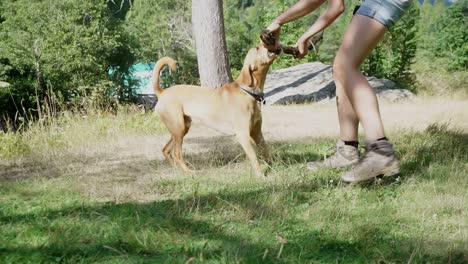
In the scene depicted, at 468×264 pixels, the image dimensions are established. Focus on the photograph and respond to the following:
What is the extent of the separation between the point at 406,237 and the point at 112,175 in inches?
101

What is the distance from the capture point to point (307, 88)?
13844 millimetres

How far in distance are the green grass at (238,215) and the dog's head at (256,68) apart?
76 centimetres

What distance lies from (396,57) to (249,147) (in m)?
23.2

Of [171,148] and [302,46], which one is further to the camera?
[171,148]

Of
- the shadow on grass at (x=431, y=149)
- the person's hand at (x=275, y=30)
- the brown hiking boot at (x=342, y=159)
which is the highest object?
the person's hand at (x=275, y=30)

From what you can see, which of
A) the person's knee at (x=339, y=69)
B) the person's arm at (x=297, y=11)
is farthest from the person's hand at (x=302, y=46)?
the person's knee at (x=339, y=69)

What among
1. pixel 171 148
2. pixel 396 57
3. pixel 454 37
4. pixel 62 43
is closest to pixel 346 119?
A: pixel 171 148

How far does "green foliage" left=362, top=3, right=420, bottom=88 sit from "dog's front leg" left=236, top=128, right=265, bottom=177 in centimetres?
1911

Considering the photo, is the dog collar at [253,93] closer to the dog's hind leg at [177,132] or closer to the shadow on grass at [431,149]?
the dog's hind leg at [177,132]

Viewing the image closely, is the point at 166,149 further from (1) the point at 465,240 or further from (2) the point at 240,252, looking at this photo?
(1) the point at 465,240

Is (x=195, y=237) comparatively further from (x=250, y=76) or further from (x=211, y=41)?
(x=211, y=41)

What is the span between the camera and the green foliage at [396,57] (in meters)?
24.1

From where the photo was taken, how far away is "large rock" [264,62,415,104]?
42.8 ft

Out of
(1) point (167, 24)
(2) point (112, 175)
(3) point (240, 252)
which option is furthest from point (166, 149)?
(1) point (167, 24)
